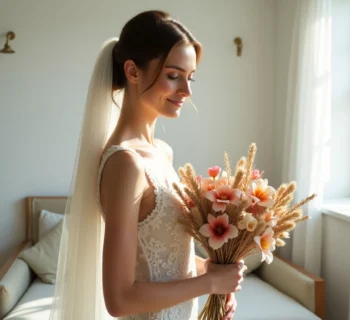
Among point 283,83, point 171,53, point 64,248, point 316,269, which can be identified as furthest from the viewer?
point 283,83

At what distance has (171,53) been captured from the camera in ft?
4.18

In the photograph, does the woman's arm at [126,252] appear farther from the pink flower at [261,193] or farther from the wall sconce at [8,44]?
the wall sconce at [8,44]

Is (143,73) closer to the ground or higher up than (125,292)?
higher up

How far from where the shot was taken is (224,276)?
4.14 feet

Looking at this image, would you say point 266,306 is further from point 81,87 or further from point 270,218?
point 81,87

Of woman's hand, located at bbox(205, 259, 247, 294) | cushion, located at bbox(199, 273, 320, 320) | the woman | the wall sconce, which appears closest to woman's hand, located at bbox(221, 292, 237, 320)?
the woman

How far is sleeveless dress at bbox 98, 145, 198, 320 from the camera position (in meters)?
1.28

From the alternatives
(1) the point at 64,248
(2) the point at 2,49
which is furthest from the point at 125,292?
(2) the point at 2,49

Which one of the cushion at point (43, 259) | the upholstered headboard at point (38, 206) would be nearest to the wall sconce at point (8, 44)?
the upholstered headboard at point (38, 206)

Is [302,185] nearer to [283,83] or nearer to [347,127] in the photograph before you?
[347,127]

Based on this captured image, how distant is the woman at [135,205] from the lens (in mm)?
1149

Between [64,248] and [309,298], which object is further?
[309,298]

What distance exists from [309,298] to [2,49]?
2641 mm

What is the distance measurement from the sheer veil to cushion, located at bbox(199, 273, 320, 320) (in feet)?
4.70
